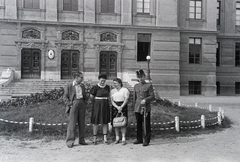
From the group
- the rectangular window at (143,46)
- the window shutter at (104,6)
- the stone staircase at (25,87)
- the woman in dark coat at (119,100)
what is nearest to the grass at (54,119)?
the woman in dark coat at (119,100)

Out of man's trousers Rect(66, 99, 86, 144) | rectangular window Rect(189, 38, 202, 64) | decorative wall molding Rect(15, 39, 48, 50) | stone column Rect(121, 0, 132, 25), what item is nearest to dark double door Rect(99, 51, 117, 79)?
stone column Rect(121, 0, 132, 25)

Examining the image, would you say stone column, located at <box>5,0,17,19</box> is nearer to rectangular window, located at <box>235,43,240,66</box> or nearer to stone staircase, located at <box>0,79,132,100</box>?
stone staircase, located at <box>0,79,132,100</box>

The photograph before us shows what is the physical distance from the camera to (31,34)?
2284cm

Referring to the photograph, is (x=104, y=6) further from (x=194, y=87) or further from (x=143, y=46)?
(x=194, y=87)

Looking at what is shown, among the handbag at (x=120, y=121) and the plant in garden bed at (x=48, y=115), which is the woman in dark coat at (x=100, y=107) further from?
the plant in garden bed at (x=48, y=115)

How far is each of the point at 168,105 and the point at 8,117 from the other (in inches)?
304

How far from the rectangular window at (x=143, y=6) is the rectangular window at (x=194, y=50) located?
5.33 metres

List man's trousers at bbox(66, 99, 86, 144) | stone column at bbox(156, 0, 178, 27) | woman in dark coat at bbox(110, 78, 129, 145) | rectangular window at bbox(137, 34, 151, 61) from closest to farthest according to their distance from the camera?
man's trousers at bbox(66, 99, 86, 144) → woman in dark coat at bbox(110, 78, 129, 145) → rectangular window at bbox(137, 34, 151, 61) → stone column at bbox(156, 0, 178, 27)

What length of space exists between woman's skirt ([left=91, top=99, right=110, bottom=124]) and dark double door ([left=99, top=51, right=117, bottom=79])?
54.1ft

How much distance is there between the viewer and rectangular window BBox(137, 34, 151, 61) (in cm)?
2466

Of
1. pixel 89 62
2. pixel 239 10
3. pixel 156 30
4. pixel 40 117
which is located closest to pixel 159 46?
pixel 156 30

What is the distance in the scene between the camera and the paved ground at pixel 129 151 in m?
6.24

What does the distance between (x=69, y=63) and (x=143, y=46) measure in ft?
22.9

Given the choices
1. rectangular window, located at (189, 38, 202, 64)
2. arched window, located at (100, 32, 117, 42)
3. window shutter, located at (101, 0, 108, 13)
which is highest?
window shutter, located at (101, 0, 108, 13)
